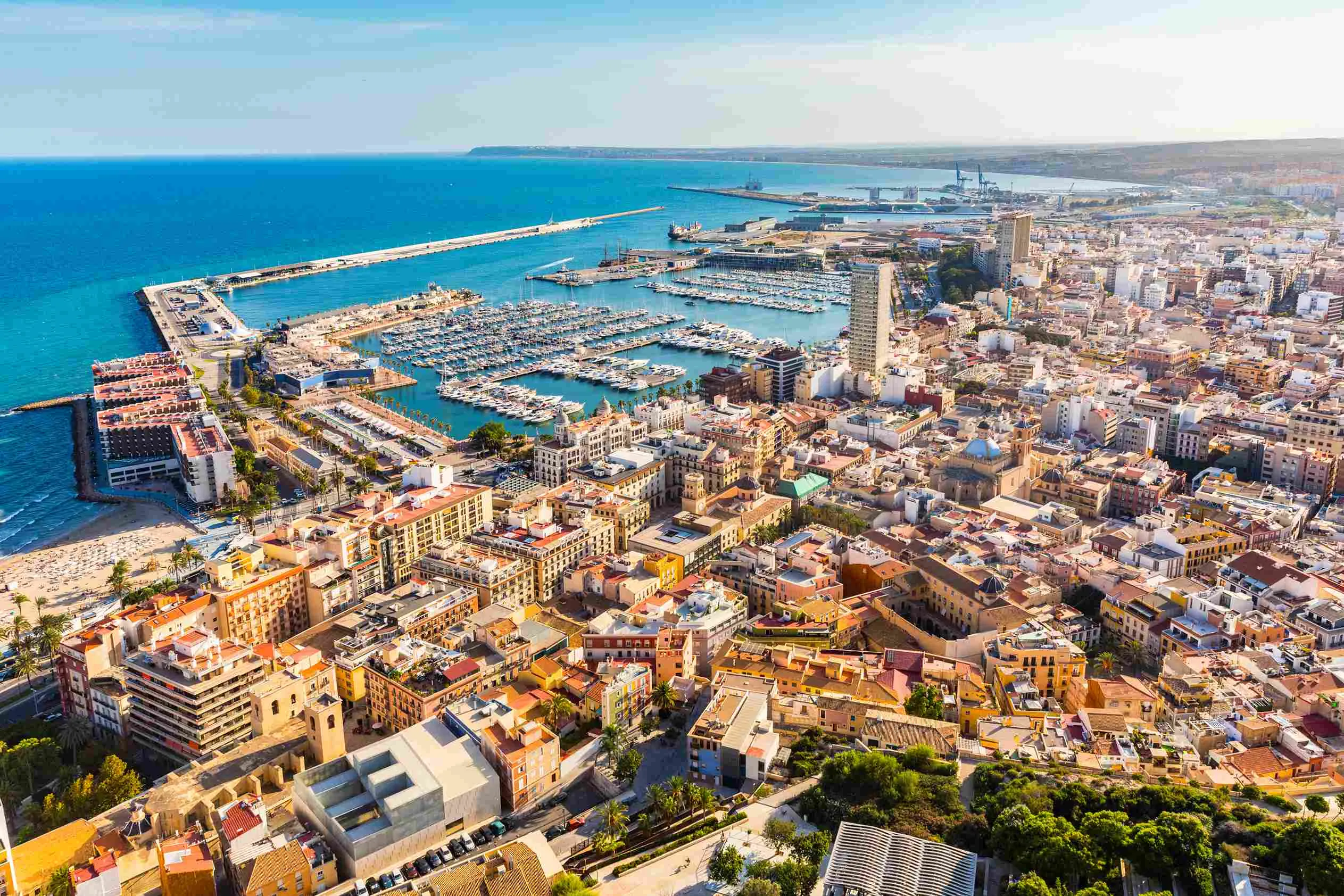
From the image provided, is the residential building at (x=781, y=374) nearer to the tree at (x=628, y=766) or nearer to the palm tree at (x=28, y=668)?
the tree at (x=628, y=766)

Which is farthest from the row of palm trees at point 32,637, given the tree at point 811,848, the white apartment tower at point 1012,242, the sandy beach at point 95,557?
the white apartment tower at point 1012,242

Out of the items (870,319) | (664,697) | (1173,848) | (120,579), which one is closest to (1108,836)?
(1173,848)

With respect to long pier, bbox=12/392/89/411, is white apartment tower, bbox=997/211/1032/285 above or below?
above

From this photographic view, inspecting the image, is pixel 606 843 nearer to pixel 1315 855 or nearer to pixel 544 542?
A: pixel 1315 855

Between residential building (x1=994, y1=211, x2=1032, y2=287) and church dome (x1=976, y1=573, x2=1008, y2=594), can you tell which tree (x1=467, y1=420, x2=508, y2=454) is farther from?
residential building (x1=994, y1=211, x2=1032, y2=287)

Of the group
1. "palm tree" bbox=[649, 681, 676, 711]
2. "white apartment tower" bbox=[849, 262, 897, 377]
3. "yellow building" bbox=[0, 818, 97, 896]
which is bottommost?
"yellow building" bbox=[0, 818, 97, 896]

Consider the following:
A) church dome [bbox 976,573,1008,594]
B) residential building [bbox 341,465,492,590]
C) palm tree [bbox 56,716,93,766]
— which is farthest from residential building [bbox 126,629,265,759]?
church dome [bbox 976,573,1008,594]

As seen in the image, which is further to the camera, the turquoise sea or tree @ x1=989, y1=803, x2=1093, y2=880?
the turquoise sea
